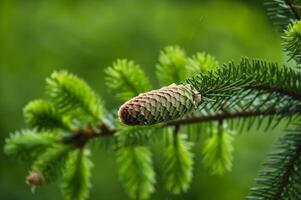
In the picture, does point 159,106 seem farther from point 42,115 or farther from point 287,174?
point 42,115

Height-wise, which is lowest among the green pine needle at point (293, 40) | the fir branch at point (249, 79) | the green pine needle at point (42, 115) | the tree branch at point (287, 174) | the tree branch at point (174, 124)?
the tree branch at point (287, 174)

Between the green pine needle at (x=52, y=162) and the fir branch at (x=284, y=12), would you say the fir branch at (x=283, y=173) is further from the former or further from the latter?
the green pine needle at (x=52, y=162)

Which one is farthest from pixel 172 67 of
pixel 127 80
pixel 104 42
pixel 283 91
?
pixel 104 42

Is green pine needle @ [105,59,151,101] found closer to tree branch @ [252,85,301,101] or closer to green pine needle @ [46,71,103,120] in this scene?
green pine needle @ [46,71,103,120]

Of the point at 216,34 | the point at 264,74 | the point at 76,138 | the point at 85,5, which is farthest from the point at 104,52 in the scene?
the point at 264,74

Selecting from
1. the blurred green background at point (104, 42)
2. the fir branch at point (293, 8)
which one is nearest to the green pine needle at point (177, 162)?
the fir branch at point (293, 8)

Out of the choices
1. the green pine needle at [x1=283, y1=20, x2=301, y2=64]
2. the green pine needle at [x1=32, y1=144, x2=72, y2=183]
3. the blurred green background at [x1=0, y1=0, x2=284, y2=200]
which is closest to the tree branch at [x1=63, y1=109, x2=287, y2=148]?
the green pine needle at [x1=32, y1=144, x2=72, y2=183]
